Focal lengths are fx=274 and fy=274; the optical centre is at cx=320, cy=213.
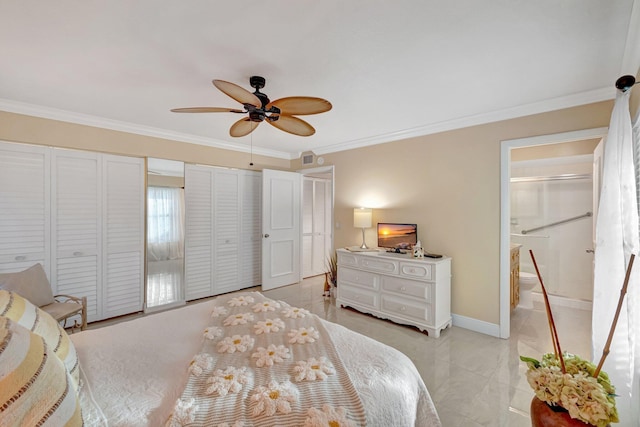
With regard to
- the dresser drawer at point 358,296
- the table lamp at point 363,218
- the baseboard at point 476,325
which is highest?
the table lamp at point 363,218

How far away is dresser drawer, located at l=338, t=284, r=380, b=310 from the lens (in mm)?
3453

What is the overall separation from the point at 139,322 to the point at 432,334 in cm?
273

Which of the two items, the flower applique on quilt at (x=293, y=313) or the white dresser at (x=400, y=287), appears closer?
the flower applique on quilt at (x=293, y=313)

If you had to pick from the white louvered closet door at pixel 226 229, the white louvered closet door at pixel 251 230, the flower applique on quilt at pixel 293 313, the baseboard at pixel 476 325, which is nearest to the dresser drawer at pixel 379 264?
the baseboard at pixel 476 325

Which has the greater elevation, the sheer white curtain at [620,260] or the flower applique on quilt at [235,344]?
the sheer white curtain at [620,260]

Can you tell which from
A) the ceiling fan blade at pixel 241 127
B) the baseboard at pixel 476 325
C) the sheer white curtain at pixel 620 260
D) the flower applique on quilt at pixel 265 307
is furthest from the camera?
the baseboard at pixel 476 325

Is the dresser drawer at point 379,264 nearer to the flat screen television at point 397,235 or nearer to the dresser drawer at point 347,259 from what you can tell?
the dresser drawer at point 347,259

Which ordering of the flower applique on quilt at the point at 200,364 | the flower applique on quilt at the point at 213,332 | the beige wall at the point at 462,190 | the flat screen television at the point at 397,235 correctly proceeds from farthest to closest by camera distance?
the flat screen television at the point at 397,235 < the beige wall at the point at 462,190 < the flower applique on quilt at the point at 213,332 < the flower applique on quilt at the point at 200,364

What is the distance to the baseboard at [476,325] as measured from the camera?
9.75ft

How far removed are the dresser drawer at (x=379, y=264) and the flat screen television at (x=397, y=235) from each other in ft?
1.22

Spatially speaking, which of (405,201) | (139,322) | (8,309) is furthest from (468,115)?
(8,309)

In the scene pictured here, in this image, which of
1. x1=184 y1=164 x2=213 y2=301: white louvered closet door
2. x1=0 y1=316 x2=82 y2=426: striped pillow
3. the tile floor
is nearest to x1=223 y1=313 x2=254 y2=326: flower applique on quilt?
x1=0 y1=316 x2=82 y2=426: striped pillow

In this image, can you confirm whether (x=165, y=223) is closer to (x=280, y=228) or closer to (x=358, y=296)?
(x=280, y=228)

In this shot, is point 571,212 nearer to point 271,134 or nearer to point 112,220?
point 271,134
